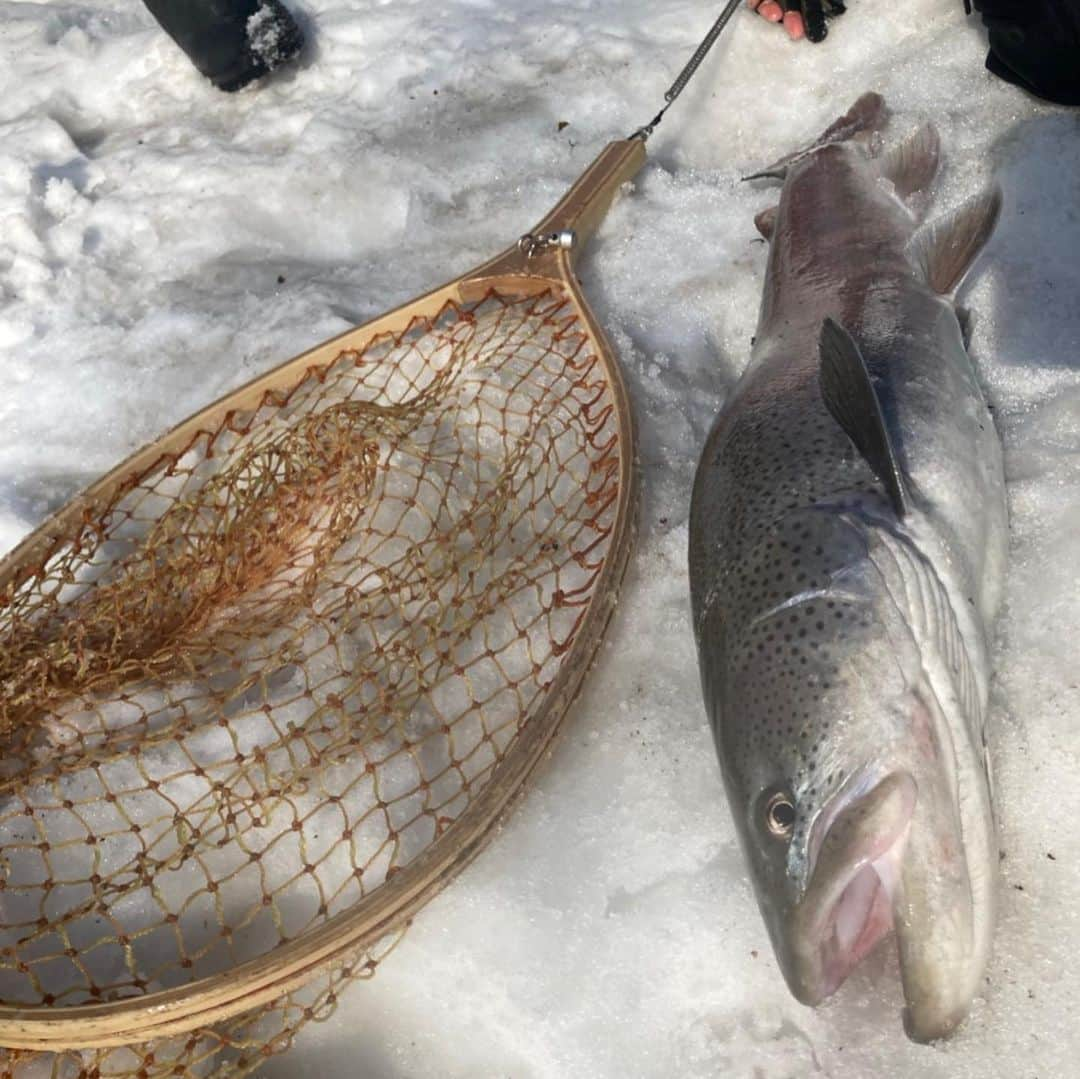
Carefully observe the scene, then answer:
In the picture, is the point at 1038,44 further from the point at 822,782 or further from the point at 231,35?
the point at 231,35

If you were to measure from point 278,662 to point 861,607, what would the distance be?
157cm

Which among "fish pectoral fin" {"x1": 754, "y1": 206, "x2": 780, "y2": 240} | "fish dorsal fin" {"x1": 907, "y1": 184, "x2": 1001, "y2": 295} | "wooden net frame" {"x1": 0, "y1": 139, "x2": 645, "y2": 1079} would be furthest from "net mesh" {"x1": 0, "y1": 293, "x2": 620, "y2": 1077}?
"fish dorsal fin" {"x1": 907, "y1": 184, "x2": 1001, "y2": 295}

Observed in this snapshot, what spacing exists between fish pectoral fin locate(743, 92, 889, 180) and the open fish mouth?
2410 millimetres

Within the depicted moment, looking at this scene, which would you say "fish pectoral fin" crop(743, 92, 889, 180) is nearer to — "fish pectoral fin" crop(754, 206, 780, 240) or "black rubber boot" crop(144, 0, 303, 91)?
"fish pectoral fin" crop(754, 206, 780, 240)

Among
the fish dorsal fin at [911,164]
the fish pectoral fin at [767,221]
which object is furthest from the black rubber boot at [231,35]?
the fish dorsal fin at [911,164]

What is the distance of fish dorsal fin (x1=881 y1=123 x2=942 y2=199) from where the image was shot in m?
3.45

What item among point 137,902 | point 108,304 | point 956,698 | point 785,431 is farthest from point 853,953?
point 108,304

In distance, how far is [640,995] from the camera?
7.82 feet

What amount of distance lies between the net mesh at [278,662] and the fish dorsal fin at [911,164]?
3.92 feet

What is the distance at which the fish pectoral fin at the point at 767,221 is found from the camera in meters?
3.49

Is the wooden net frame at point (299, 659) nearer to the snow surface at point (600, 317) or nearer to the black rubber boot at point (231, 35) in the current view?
the snow surface at point (600, 317)

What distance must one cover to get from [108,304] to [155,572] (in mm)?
1679

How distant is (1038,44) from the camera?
359cm

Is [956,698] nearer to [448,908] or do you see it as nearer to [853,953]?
[853,953]
